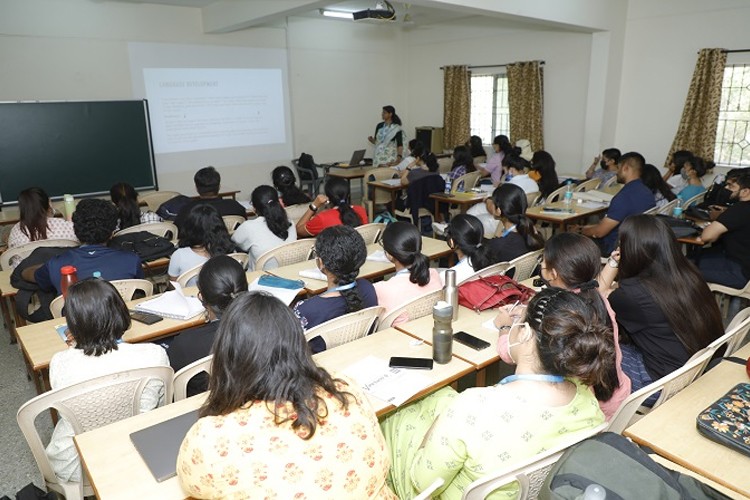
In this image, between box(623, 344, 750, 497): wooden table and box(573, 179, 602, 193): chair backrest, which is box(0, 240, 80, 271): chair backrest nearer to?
box(623, 344, 750, 497): wooden table

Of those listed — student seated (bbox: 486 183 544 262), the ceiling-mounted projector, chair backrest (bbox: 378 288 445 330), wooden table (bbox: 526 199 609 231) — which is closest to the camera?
chair backrest (bbox: 378 288 445 330)

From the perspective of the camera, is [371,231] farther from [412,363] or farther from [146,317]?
[412,363]

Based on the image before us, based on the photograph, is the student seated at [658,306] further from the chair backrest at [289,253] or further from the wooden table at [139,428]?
the chair backrest at [289,253]

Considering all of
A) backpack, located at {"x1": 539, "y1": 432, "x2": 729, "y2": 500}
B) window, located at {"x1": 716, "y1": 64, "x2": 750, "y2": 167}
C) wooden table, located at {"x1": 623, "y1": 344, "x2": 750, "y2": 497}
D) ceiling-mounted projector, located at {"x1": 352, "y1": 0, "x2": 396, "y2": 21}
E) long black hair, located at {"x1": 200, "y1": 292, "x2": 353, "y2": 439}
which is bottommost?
wooden table, located at {"x1": 623, "y1": 344, "x2": 750, "y2": 497}

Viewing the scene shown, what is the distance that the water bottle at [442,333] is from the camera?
1.98 meters

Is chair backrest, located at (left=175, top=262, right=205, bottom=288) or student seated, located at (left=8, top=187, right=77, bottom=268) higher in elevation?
student seated, located at (left=8, top=187, right=77, bottom=268)

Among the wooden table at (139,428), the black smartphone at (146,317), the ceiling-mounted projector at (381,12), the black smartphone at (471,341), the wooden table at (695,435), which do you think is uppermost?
the ceiling-mounted projector at (381,12)

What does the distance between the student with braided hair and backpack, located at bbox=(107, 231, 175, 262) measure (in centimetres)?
173

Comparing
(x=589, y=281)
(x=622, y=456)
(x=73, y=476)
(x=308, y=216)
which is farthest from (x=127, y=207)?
(x=622, y=456)

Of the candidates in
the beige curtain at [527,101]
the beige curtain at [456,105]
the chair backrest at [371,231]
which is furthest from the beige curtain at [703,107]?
the chair backrest at [371,231]

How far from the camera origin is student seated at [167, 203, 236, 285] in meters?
3.17

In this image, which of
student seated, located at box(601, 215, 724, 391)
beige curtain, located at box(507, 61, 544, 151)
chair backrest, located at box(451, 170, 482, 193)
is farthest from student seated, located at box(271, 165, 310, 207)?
beige curtain, located at box(507, 61, 544, 151)

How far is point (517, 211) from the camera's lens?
351cm

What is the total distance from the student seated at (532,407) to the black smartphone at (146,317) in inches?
65.5
